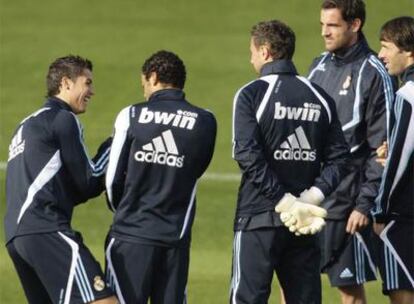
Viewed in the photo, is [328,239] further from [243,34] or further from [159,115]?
[243,34]

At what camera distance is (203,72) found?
19.0 meters

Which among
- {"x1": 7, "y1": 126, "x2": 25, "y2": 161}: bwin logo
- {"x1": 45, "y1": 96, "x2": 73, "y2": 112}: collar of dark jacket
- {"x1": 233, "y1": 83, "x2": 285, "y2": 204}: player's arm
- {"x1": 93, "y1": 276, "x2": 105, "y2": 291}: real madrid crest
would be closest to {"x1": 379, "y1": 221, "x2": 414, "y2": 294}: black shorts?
{"x1": 233, "y1": 83, "x2": 285, "y2": 204}: player's arm

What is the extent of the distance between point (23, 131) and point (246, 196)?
5.04 ft

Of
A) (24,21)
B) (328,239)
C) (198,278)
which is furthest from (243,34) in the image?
(328,239)

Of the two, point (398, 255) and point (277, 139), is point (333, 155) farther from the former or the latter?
point (398, 255)

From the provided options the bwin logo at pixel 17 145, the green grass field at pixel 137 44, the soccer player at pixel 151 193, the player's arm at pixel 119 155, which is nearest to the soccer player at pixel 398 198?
the soccer player at pixel 151 193

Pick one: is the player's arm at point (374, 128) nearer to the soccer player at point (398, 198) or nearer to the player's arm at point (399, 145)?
the soccer player at point (398, 198)

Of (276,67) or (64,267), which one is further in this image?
(276,67)

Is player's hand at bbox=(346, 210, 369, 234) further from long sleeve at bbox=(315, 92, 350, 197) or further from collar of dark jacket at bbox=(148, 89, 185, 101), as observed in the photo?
collar of dark jacket at bbox=(148, 89, 185, 101)

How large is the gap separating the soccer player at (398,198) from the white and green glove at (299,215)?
591 mm

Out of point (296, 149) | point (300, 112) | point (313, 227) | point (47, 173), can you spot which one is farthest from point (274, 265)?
point (47, 173)

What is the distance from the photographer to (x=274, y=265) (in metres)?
9.88

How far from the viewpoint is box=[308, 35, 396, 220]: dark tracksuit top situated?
10.5m

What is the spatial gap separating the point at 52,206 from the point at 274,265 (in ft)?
5.03
